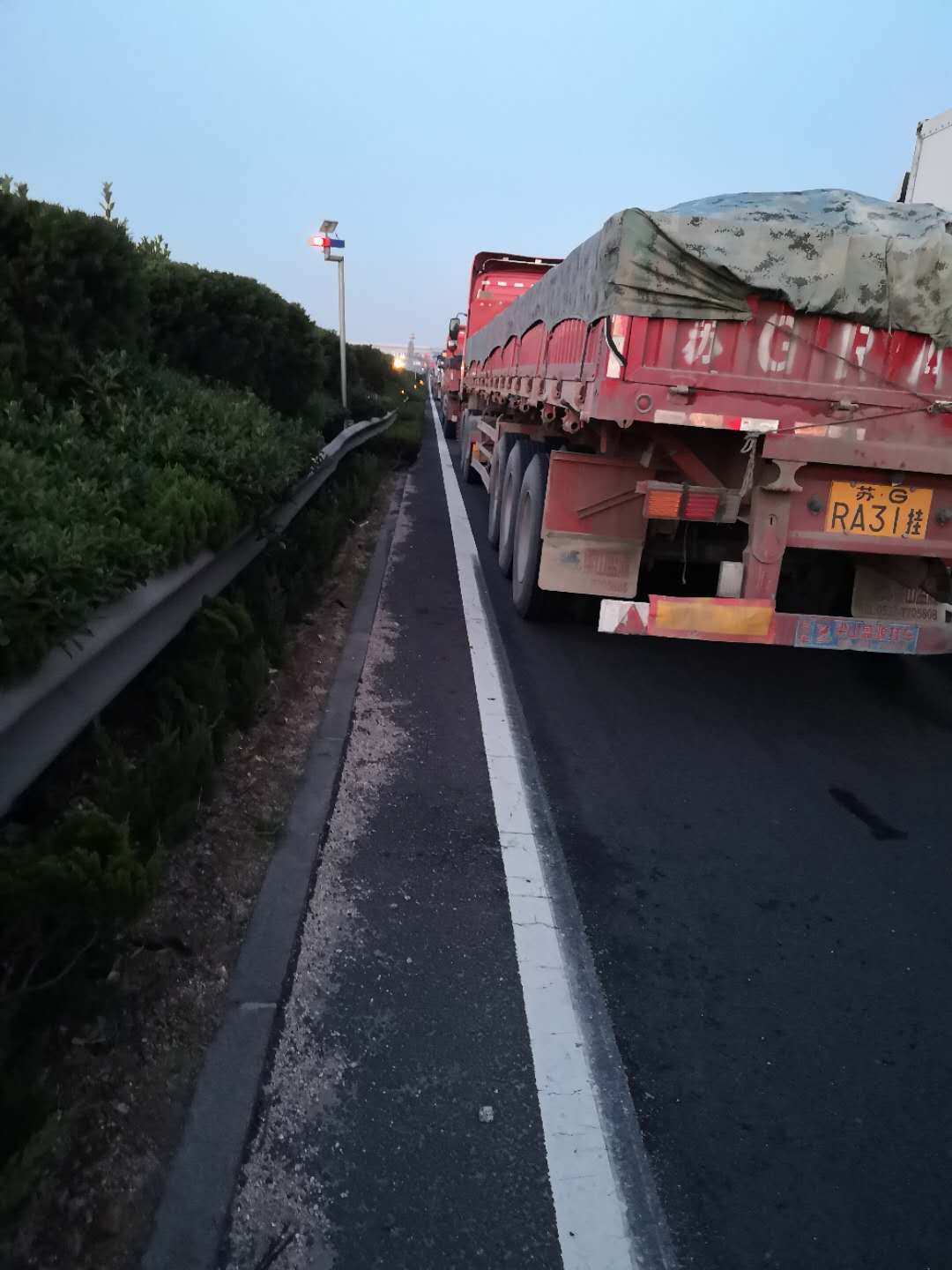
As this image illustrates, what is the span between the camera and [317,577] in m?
7.43

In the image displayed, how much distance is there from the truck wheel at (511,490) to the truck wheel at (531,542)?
49 centimetres

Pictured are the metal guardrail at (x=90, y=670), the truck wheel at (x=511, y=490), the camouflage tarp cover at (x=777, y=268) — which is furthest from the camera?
the truck wheel at (x=511, y=490)

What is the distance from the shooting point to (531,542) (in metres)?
7.12

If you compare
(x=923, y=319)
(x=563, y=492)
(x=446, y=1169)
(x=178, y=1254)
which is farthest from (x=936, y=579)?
(x=178, y=1254)

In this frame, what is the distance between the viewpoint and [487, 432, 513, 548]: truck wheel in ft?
31.4

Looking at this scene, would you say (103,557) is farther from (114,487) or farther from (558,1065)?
(558,1065)

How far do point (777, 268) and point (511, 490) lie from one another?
4.12 metres

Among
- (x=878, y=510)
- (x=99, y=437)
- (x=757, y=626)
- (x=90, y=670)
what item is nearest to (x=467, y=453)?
(x=878, y=510)

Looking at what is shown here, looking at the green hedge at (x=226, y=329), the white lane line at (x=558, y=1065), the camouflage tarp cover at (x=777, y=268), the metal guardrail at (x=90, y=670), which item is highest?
the camouflage tarp cover at (x=777, y=268)

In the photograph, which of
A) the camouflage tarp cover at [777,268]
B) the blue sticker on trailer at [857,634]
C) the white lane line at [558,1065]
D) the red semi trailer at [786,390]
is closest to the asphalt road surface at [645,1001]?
the white lane line at [558,1065]

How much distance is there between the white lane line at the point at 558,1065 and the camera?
225 cm

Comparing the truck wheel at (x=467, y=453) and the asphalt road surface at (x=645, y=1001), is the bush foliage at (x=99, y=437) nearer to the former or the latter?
the asphalt road surface at (x=645, y=1001)

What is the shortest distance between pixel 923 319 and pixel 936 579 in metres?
1.45

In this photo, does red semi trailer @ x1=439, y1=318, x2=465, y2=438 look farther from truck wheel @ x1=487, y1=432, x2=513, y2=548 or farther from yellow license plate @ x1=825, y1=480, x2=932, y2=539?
yellow license plate @ x1=825, y1=480, x2=932, y2=539
